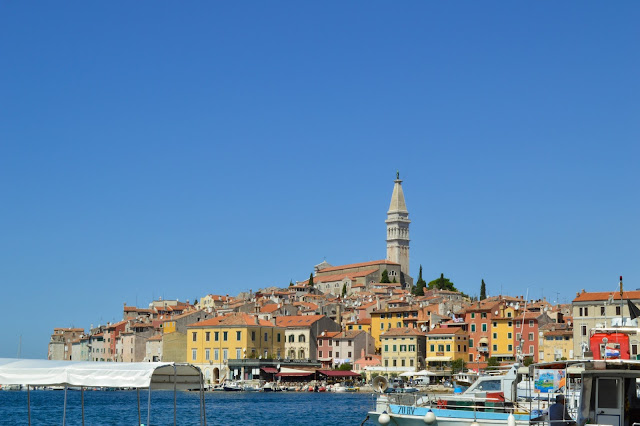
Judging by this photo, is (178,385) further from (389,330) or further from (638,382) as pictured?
(389,330)

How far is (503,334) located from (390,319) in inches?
600

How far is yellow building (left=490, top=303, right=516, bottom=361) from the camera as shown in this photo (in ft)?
282

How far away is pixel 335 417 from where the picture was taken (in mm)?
47188

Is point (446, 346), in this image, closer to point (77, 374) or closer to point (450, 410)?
point (450, 410)

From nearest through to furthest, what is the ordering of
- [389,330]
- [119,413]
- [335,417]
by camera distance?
[335,417] < [119,413] < [389,330]

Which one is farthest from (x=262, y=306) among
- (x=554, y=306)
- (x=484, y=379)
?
(x=484, y=379)

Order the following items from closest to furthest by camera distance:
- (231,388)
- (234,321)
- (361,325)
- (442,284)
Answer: (231,388) → (234,321) → (361,325) → (442,284)

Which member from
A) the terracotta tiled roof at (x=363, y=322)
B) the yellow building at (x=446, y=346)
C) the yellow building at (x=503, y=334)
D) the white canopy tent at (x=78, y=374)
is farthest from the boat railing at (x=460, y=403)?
the terracotta tiled roof at (x=363, y=322)

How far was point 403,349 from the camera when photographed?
91.3 meters

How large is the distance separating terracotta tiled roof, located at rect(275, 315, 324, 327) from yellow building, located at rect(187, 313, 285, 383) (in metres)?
2.74

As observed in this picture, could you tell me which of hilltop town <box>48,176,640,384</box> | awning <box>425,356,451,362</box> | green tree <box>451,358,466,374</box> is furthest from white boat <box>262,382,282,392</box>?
green tree <box>451,358,466,374</box>

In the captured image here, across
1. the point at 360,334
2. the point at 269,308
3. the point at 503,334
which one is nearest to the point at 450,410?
the point at 503,334

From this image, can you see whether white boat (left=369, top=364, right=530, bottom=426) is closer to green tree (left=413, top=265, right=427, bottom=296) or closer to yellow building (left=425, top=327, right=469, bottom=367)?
yellow building (left=425, top=327, right=469, bottom=367)

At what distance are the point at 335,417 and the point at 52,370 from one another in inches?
1308
